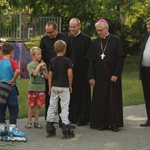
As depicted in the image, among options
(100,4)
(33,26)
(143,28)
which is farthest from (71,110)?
(143,28)

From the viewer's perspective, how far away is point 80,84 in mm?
9422

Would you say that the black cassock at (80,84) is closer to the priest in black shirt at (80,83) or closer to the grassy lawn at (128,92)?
the priest in black shirt at (80,83)

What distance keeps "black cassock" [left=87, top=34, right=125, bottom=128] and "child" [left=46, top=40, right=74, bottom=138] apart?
969mm

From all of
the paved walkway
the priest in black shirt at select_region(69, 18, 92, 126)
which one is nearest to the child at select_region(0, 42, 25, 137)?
the paved walkway

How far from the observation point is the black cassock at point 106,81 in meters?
8.83

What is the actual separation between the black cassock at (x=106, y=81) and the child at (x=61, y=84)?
0.97 metres

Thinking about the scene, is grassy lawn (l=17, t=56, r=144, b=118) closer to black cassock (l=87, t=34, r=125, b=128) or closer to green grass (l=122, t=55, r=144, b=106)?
green grass (l=122, t=55, r=144, b=106)

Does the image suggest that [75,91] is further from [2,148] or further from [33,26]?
[33,26]

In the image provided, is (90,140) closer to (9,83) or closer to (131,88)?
(9,83)

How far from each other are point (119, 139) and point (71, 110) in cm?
173

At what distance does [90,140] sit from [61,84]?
1024 mm

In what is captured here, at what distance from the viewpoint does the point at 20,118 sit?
995cm

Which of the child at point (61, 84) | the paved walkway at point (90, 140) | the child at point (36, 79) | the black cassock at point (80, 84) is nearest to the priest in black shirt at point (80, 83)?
the black cassock at point (80, 84)

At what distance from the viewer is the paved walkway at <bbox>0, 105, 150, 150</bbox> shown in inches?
292
